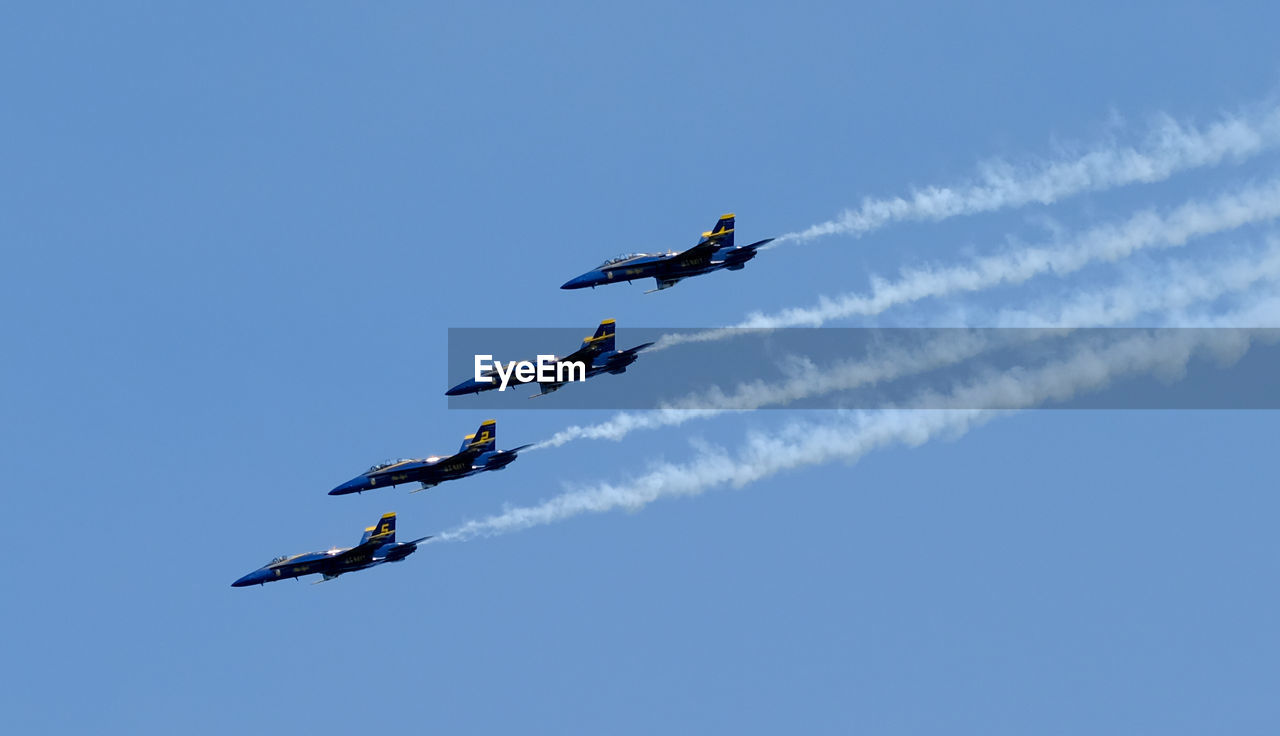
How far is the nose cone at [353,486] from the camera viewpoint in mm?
85812

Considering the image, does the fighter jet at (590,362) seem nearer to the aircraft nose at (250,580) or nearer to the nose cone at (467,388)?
the nose cone at (467,388)

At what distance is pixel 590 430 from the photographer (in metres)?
82.7

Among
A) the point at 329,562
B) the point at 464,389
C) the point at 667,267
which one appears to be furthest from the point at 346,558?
the point at 667,267

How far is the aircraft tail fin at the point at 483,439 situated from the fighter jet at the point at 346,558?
18.3 ft

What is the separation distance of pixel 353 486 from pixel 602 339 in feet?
54.5

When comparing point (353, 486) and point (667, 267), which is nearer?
point (667, 267)

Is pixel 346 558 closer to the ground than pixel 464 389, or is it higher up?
closer to the ground

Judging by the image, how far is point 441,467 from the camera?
276 ft

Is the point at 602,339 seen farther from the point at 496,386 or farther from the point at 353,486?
the point at 353,486

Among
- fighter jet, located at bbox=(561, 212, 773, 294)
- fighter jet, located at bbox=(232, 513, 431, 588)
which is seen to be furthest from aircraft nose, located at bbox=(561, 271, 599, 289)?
fighter jet, located at bbox=(232, 513, 431, 588)

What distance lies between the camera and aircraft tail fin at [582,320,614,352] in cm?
8231

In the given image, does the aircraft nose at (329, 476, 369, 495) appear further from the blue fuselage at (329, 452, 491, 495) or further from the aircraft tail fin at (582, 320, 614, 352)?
the aircraft tail fin at (582, 320, 614, 352)

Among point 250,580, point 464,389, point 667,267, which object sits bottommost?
point 250,580

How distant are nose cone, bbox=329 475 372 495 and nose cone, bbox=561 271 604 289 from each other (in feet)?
51.5
